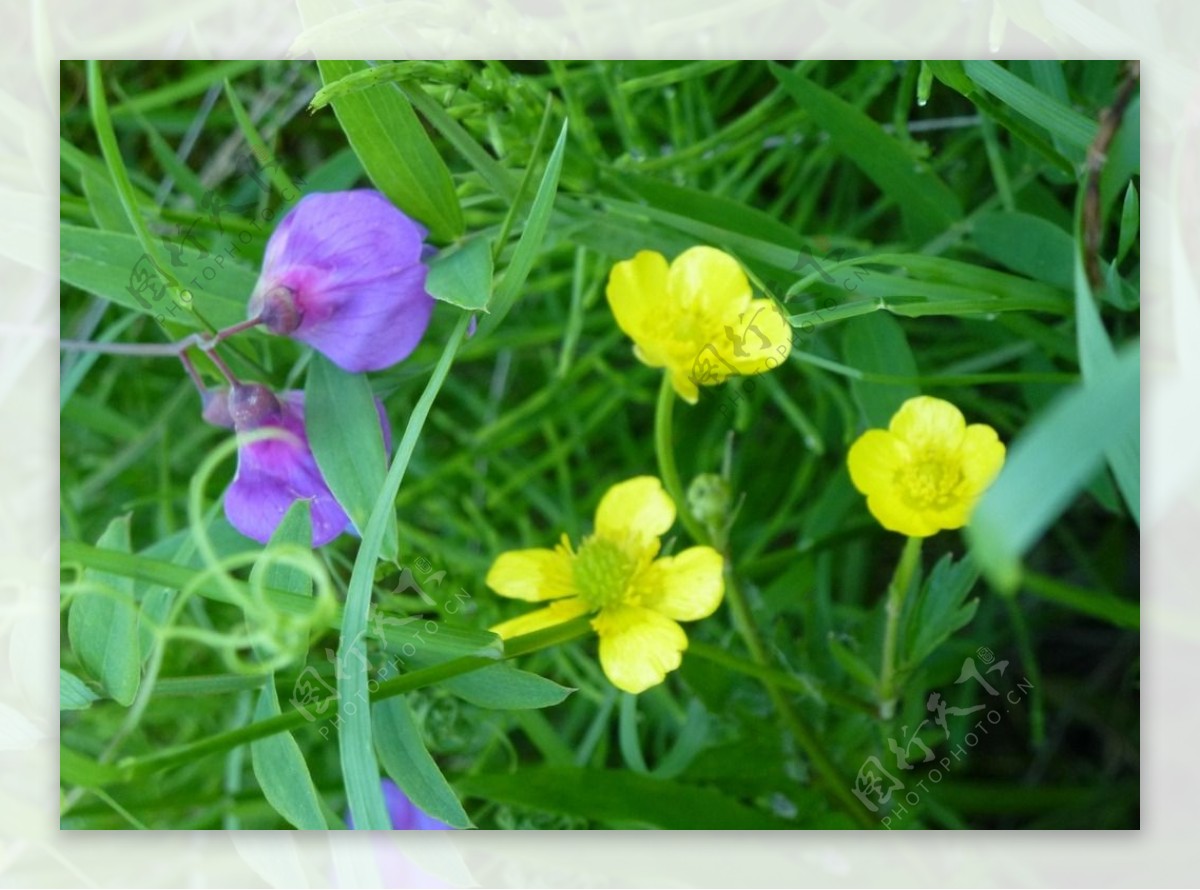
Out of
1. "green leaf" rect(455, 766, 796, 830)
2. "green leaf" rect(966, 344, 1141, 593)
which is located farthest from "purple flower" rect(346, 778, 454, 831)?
"green leaf" rect(966, 344, 1141, 593)

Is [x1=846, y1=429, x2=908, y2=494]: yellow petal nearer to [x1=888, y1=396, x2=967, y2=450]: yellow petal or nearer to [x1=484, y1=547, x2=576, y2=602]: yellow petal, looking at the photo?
[x1=888, y1=396, x2=967, y2=450]: yellow petal

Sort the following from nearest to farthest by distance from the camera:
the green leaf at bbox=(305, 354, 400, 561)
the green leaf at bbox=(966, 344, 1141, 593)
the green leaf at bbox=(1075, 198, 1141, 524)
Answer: the green leaf at bbox=(966, 344, 1141, 593)
the green leaf at bbox=(1075, 198, 1141, 524)
the green leaf at bbox=(305, 354, 400, 561)

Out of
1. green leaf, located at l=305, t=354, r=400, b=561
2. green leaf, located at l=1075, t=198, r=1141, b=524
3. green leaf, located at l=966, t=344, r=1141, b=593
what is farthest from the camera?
green leaf, located at l=305, t=354, r=400, b=561

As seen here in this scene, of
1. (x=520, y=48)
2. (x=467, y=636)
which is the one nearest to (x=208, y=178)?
(x=520, y=48)

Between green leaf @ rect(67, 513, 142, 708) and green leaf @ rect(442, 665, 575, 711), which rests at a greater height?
green leaf @ rect(67, 513, 142, 708)

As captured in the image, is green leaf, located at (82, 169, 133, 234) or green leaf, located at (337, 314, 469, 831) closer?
green leaf, located at (337, 314, 469, 831)

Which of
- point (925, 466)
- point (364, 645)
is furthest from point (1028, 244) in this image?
point (364, 645)

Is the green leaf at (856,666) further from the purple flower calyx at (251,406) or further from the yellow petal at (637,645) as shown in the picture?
the purple flower calyx at (251,406)

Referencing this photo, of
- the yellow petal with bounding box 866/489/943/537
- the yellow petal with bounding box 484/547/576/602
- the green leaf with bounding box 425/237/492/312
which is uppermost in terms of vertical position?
the green leaf with bounding box 425/237/492/312
